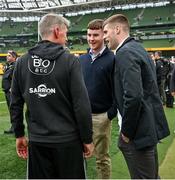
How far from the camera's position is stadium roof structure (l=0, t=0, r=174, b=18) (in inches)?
2098

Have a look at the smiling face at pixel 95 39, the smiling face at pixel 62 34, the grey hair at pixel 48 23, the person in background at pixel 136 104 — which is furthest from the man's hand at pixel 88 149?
the smiling face at pixel 95 39

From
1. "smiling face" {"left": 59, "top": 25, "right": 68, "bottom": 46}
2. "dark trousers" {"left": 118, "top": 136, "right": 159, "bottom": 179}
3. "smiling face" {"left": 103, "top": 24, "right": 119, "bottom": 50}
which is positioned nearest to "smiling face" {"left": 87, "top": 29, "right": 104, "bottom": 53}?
"smiling face" {"left": 103, "top": 24, "right": 119, "bottom": 50}

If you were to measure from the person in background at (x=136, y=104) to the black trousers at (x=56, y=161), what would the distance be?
504 millimetres

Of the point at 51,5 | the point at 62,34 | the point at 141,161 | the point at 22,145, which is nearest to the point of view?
the point at 62,34

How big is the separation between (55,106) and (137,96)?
29.6 inches

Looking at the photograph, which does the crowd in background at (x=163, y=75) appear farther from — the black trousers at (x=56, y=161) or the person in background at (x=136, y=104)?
the black trousers at (x=56, y=161)

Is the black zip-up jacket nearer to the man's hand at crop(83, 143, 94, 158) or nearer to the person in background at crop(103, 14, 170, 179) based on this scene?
the man's hand at crop(83, 143, 94, 158)

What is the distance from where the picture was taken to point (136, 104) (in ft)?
11.0

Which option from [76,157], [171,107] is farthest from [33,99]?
[171,107]

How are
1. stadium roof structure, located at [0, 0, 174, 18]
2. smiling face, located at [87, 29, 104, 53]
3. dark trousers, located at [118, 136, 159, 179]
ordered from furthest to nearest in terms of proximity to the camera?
stadium roof structure, located at [0, 0, 174, 18]
smiling face, located at [87, 29, 104, 53]
dark trousers, located at [118, 136, 159, 179]

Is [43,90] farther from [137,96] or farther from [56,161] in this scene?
[137,96]

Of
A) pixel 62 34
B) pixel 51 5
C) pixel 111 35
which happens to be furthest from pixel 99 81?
pixel 51 5

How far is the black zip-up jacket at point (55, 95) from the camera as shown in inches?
130

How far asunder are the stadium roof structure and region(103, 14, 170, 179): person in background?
161 ft
